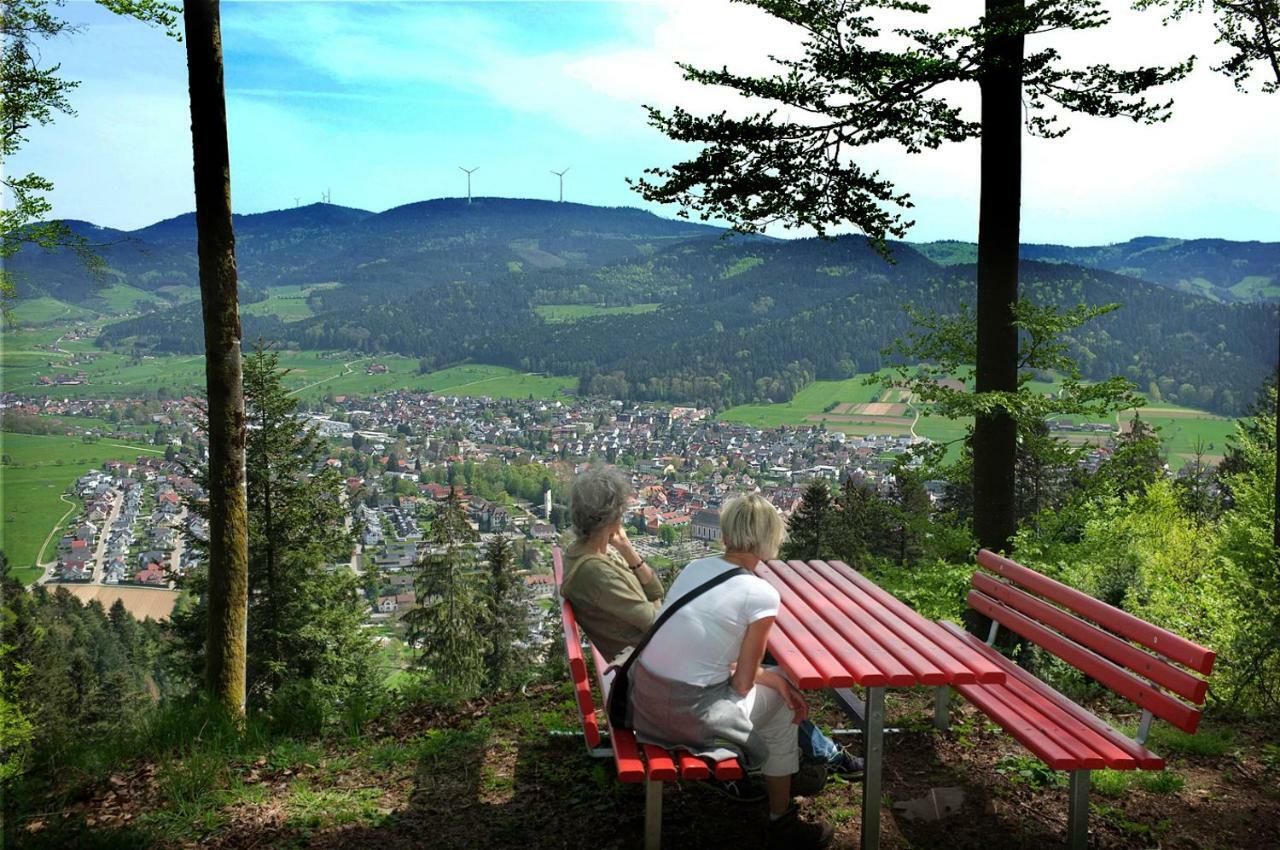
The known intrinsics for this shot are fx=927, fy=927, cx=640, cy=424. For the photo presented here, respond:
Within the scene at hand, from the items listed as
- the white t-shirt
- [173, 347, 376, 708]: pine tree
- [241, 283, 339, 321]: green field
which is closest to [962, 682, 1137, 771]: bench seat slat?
the white t-shirt

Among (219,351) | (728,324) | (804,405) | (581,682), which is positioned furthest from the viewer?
(728,324)

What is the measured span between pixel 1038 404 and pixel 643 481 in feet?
168

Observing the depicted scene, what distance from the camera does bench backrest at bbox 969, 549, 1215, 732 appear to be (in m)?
2.96

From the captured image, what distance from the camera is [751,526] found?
3.23 m

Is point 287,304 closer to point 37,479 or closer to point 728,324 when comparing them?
point 728,324

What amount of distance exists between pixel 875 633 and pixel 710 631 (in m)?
0.89

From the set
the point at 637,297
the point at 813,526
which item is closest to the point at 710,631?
the point at 813,526

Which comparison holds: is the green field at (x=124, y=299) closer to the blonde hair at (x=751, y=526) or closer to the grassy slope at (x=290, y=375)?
the grassy slope at (x=290, y=375)

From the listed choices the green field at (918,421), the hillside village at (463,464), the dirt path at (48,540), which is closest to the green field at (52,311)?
the hillside village at (463,464)

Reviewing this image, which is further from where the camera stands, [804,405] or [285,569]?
[804,405]

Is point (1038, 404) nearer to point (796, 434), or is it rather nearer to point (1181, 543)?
point (1181, 543)

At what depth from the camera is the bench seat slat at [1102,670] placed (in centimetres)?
298

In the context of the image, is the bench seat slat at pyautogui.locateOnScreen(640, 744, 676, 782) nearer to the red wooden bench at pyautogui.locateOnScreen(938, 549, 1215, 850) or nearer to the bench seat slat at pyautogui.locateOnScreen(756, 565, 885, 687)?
the bench seat slat at pyautogui.locateOnScreen(756, 565, 885, 687)

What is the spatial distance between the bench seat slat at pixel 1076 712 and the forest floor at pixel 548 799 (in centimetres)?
47
